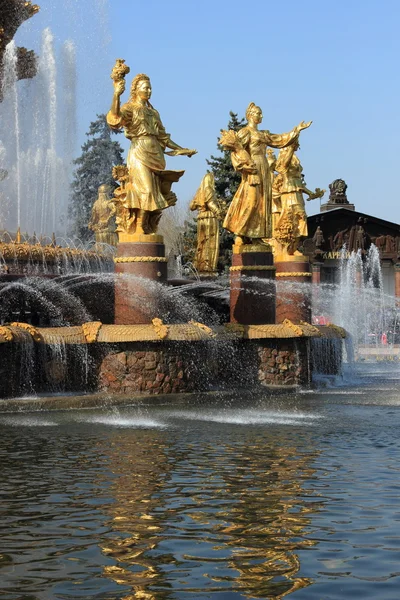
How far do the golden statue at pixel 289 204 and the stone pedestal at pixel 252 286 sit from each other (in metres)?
6.19

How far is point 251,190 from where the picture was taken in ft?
72.1

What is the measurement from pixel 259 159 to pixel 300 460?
37.1 ft

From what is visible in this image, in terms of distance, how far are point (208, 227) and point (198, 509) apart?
60.3 ft

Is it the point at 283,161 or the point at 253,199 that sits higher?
the point at 283,161

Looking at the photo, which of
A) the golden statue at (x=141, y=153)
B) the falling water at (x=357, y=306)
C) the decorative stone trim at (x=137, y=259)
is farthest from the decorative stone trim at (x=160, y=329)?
the falling water at (x=357, y=306)

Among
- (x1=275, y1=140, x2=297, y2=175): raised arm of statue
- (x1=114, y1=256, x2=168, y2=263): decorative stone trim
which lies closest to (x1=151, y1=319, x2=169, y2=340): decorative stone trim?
(x1=114, y1=256, x2=168, y2=263): decorative stone trim

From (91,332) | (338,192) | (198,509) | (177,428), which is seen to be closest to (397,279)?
(338,192)

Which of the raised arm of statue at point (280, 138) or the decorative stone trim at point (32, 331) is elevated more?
the raised arm of statue at point (280, 138)

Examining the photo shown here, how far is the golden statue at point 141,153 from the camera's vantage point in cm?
1897

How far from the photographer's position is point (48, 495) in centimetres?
970

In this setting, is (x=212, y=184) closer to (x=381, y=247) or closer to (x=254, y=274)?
(x=254, y=274)

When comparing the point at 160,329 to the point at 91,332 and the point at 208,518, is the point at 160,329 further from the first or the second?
the point at 208,518

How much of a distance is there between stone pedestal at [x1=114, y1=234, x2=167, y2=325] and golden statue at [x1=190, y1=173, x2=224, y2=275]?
8.21 m

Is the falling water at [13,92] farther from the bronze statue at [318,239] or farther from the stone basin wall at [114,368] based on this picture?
the bronze statue at [318,239]
